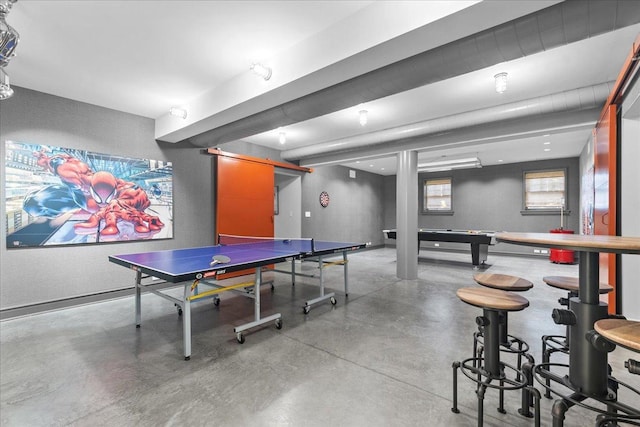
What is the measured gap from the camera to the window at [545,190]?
8.40 metres

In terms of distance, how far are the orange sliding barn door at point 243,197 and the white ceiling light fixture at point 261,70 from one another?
309 centimetres

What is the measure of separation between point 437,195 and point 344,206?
3.92m

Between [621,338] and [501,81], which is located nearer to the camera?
[621,338]

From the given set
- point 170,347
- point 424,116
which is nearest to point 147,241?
point 170,347

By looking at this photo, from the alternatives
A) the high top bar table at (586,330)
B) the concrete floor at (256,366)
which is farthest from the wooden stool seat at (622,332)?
the concrete floor at (256,366)

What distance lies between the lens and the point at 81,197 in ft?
13.4

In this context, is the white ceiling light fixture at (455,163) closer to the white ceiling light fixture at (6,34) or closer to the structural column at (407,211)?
the structural column at (407,211)

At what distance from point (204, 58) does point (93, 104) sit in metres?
2.54

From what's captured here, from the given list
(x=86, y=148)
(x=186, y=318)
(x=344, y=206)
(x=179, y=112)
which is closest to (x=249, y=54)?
(x=179, y=112)

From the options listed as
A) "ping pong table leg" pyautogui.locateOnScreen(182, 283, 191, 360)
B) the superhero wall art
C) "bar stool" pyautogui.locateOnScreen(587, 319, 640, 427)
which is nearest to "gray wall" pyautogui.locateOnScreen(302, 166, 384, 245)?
the superhero wall art

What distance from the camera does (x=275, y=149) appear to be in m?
7.16

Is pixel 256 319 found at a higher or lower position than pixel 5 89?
lower

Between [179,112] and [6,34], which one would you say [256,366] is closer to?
[6,34]

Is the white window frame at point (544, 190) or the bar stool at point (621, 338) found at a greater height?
the white window frame at point (544, 190)
